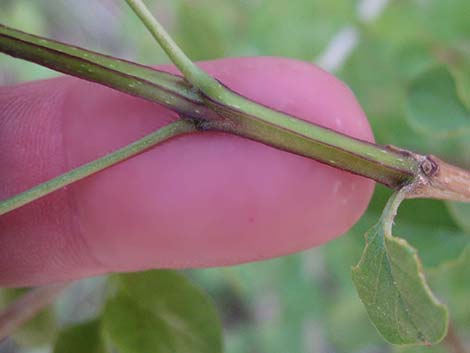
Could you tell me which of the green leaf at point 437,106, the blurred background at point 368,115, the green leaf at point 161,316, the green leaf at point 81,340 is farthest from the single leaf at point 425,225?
the green leaf at point 81,340

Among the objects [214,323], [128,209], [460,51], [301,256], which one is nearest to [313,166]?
[128,209]

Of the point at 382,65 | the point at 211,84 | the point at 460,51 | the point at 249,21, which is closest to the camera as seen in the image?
the point at 211,84

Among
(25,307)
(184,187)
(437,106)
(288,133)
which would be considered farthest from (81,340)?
(437,106)

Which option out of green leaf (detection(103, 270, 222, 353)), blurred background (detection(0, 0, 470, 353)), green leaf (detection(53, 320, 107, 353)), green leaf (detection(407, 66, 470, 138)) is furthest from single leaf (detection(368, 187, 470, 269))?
green leaf (detection(53, 320, 107, 353))

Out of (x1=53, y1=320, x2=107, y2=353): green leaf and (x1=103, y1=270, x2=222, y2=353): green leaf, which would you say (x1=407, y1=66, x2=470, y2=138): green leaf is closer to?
(x1=103, y1=270, x2=222, y2=353): green leaf

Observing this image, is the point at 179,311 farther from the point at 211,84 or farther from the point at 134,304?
the point at 211,84
